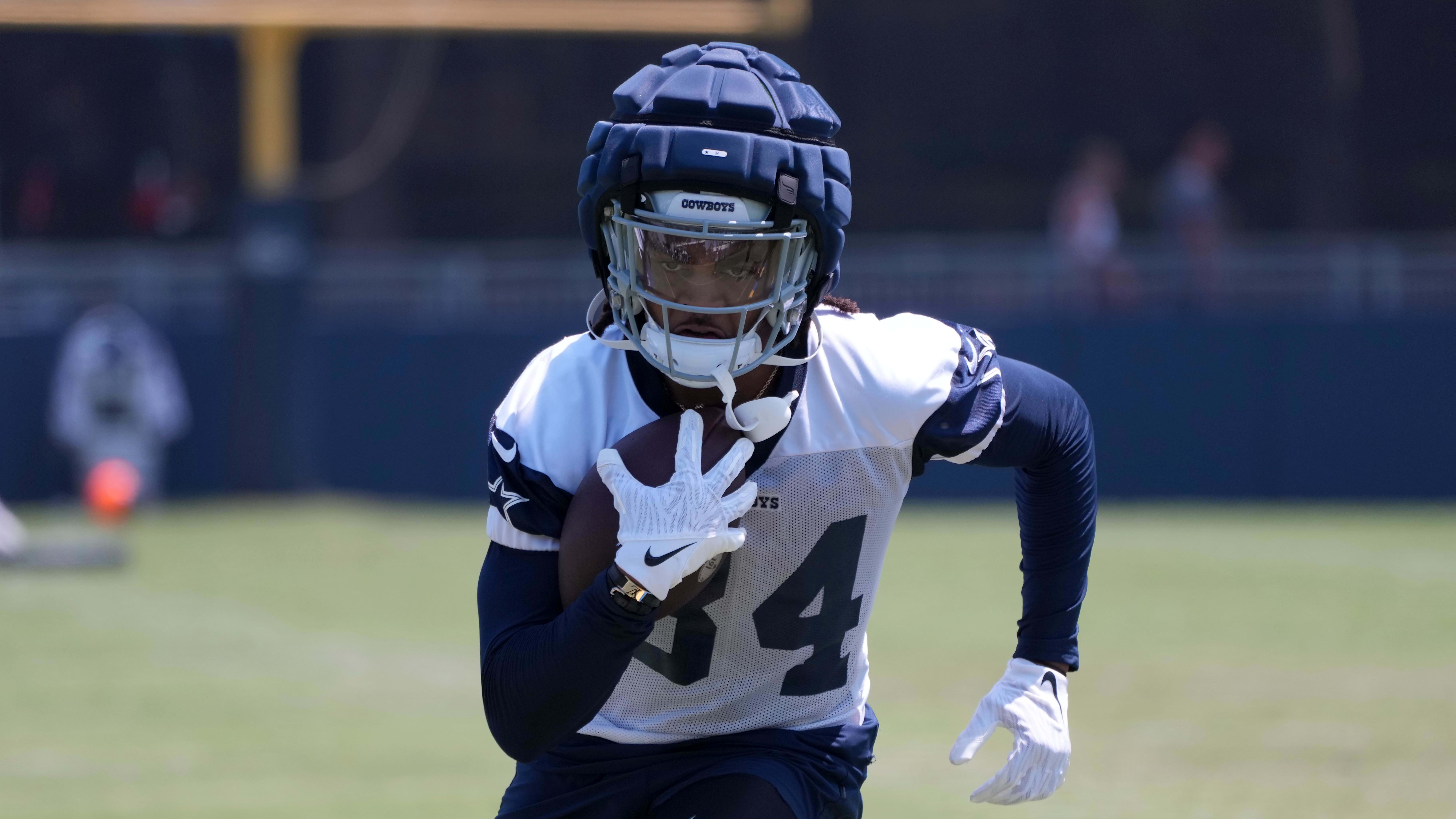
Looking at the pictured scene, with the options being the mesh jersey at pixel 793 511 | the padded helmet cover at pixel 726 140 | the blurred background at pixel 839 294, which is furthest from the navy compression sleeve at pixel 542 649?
the blurred background at pixel 839 294

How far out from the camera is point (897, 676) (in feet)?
24.2

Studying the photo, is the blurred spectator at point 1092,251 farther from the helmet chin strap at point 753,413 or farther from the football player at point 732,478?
the helmet chin strap at point 753,413

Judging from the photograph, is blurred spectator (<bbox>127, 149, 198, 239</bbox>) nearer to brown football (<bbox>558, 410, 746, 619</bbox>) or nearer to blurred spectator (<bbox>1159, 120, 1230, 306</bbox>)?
blurred spectator (<bbox>1159, 120, 1230, 306</bbox>)

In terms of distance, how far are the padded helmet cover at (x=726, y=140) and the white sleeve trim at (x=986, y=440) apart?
326mm

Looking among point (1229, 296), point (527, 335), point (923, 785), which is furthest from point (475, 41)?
point (923, 785)

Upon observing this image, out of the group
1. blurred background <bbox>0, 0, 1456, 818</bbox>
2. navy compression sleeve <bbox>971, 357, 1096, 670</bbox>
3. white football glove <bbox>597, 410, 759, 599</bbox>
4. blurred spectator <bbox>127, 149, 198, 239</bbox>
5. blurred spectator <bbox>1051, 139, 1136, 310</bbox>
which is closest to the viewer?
white football glove <bbox>597, 410, 759, 599</bbox>

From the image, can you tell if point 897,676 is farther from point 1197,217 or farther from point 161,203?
point 161,203

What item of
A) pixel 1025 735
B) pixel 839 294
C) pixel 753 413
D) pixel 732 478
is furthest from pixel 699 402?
pixel 839 294

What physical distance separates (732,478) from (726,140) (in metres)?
0.51

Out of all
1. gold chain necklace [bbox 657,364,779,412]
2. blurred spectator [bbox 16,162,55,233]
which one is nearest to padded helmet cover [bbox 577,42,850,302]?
gold chain necklace [bbox 657,364,779,412]

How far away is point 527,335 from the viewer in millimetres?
13875

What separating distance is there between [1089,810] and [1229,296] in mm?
8918

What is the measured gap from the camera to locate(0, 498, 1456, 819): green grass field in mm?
5559

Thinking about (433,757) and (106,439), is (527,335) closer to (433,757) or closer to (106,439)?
(106,439)
